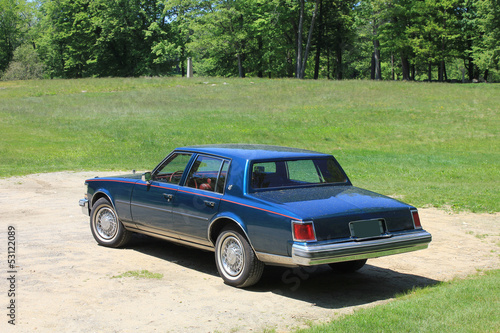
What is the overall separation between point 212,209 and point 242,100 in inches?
1248

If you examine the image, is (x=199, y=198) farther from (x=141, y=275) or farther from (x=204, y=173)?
(x=141, y=275)

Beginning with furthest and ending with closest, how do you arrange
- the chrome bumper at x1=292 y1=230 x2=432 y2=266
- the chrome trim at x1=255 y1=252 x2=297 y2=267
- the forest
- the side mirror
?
the forest
the side mirror
the chrome trim at x1=255 y1=252 x2=297 y2=267
the chrome bumper at x1=292 y1=230 x2=432 y2=266

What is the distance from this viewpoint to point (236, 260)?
623 cm

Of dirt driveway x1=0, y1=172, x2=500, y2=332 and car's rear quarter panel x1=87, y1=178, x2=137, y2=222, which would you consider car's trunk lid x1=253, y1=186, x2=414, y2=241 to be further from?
car's rear quarter panel x1=87, y1=178, x2=137, y2=222

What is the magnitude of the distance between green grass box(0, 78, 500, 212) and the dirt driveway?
458cm

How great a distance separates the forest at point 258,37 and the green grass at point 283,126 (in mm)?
15540

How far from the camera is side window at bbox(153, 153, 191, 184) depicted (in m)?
7.26

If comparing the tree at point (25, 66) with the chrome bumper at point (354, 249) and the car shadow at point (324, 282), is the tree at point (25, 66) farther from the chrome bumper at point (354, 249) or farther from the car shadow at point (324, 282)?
the chrome bumper at point (354, 249)

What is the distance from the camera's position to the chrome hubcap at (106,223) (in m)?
8.09

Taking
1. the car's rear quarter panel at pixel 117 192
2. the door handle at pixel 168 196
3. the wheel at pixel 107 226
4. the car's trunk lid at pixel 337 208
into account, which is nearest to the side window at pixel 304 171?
the car's trunk lid at pixel 337 208

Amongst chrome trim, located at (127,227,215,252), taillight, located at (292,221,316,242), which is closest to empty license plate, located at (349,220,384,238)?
taillight, located at (292,221,316,242)

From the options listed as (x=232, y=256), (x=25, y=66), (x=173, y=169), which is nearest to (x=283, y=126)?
(x=173, y=169)

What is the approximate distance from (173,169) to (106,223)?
1.52 m

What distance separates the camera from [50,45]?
261ft
